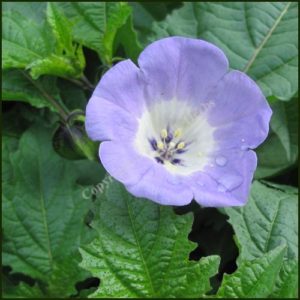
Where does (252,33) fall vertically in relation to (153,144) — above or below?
above

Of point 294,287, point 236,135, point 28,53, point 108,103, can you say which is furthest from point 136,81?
point 294,287

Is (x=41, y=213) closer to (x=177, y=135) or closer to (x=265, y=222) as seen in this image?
(x=177, y=135)

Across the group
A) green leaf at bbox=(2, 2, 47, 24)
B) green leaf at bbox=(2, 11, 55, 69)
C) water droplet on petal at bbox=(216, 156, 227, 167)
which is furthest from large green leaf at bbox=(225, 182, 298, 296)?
green leaf at bbox=(2, 2, 47, 24)

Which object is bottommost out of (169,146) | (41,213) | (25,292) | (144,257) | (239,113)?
(25,292)

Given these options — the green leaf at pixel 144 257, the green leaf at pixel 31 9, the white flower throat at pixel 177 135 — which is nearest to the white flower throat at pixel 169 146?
the white flower throat at pixel 177 135

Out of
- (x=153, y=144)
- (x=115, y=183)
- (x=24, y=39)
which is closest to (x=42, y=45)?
(x=24, y=39)

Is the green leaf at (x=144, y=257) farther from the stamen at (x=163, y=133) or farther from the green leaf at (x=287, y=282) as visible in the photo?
the stamen at (x=163, y=133)
